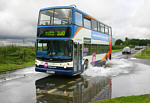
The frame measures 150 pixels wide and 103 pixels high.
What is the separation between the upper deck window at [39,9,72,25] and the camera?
11.1 m

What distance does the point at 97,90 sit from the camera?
878 centimetres

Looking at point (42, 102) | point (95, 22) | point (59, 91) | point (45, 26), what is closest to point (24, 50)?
point (95, 22)

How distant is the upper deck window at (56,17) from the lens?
438 inches

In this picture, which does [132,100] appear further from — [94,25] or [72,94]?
[94,25]

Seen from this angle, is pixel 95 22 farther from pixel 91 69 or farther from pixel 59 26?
pixel 59 26

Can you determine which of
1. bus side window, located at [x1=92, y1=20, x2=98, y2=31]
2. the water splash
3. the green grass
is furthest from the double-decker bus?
the green grass

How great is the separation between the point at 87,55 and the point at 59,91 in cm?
609

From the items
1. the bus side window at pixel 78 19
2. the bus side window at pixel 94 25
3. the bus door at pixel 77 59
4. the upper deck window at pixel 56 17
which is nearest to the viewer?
the upper deck window at pixel 56 17

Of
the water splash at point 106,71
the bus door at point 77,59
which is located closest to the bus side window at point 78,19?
the bus door at point 77,59

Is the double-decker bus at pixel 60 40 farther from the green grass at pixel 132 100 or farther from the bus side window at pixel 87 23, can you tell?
the green grass at pixel 132 100

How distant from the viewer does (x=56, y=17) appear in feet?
37.2

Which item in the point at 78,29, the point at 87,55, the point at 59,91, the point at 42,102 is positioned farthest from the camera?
the point at 87,55

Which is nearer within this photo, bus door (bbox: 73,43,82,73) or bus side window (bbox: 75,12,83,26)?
bus door (bbox: 73,43,82,73)

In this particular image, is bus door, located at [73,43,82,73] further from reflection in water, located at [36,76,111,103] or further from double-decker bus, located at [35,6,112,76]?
reflection in water, located at [36,76,111,103]
